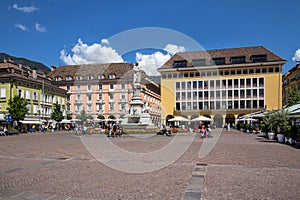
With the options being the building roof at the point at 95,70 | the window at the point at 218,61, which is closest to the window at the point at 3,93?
the building roof at the point at 95,70

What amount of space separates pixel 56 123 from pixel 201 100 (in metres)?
32.3

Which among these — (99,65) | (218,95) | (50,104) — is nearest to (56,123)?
(50,104)

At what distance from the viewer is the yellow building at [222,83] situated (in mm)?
57250

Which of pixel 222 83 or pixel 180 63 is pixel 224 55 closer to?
pixel 222 83

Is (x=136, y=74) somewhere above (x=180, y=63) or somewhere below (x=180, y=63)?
below

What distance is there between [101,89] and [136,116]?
3595 centimetres

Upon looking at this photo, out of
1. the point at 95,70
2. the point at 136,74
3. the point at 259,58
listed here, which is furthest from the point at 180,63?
the point at 136,74

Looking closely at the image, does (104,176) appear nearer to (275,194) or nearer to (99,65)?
(275,194)

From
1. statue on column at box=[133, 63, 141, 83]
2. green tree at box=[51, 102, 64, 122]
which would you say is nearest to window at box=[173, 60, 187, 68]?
green tree at box=[51, 102, 64, 122]

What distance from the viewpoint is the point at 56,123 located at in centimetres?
5838

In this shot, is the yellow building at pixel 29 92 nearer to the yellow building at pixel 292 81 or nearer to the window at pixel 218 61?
the window at pixel 218 61

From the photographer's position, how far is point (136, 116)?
32969mm

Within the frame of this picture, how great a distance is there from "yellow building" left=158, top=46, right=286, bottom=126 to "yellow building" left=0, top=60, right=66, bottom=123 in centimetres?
2529

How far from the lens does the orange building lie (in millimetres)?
65062
